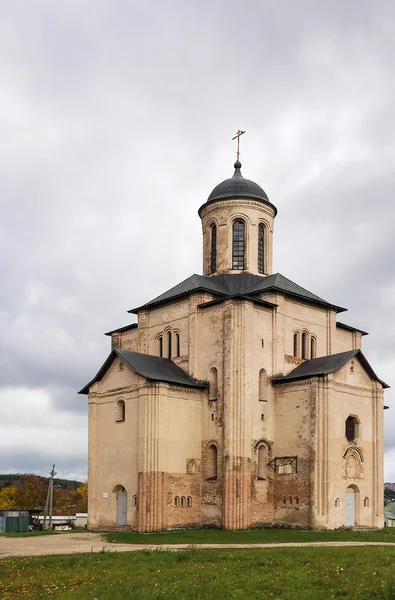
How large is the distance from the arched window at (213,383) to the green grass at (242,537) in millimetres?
6341

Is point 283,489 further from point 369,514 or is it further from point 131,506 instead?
point 131,506

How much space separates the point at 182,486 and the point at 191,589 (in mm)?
17118

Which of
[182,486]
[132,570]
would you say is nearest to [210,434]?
[182,486]

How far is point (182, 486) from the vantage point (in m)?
34.2

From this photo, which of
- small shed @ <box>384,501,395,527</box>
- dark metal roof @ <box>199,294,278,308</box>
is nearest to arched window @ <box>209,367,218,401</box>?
dark metal roof @ <box>199,294,278,308</box>

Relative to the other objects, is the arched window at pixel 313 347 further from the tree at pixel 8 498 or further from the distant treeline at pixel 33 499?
the tree at pixel 8 498

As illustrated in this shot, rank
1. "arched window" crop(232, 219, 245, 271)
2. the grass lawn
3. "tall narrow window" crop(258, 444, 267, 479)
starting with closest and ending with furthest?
the grass lawn < "tall narrow window" crop(258, 444, 267, 479) < "arched window" crop(232, 219, 245, 271)

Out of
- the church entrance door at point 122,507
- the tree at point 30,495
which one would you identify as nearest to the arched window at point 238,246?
the church entrance door at point 122,507

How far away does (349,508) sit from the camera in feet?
113

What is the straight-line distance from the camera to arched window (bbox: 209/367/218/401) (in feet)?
116

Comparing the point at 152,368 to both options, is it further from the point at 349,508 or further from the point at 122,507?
the point at 349,508

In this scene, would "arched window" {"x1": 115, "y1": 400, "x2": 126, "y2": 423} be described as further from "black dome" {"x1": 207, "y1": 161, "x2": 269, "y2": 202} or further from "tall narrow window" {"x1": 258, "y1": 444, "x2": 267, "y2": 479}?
"black dome" {"x1": 207, "y1": 161, "x2": 269, "y2": 202}

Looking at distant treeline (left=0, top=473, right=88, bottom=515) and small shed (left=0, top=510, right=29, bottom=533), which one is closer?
small shed (left=0, top=510, right=29, bottom=533)

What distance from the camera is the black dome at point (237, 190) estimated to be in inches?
1599
